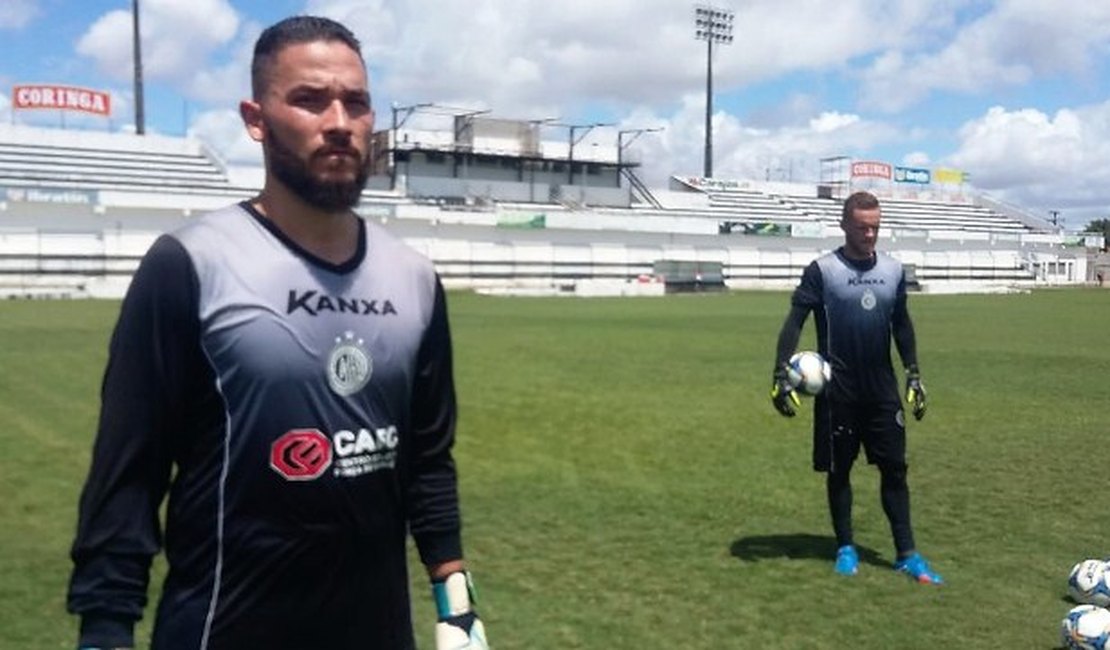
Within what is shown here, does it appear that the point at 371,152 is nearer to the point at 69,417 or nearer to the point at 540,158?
the point at 69,417

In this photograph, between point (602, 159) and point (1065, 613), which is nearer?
point (1065, 613)

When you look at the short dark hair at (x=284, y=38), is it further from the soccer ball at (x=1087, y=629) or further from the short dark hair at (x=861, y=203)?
the short dark hair at (x=861, y=203)

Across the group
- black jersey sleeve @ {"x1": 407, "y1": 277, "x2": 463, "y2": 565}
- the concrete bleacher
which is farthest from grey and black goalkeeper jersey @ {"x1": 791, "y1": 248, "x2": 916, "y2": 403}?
the concrete bleacher

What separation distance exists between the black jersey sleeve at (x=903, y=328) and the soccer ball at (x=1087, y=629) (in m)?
2.18

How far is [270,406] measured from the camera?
224 cm

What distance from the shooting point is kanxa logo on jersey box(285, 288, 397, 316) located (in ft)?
7.46

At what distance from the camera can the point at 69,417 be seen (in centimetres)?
1328

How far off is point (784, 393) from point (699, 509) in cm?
195

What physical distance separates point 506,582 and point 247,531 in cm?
458

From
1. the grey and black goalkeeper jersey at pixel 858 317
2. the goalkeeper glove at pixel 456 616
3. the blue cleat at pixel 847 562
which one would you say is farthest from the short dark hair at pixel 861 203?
the goalkeeper glove at pixel 456 616

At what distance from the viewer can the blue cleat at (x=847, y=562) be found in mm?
6891

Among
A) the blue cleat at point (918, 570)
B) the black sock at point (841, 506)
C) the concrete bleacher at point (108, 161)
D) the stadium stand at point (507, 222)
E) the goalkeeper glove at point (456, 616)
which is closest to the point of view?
the goalkeeper glove at point (456, 616)

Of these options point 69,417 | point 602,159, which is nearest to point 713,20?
point 602,159

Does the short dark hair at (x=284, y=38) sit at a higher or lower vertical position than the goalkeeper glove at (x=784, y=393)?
higher
